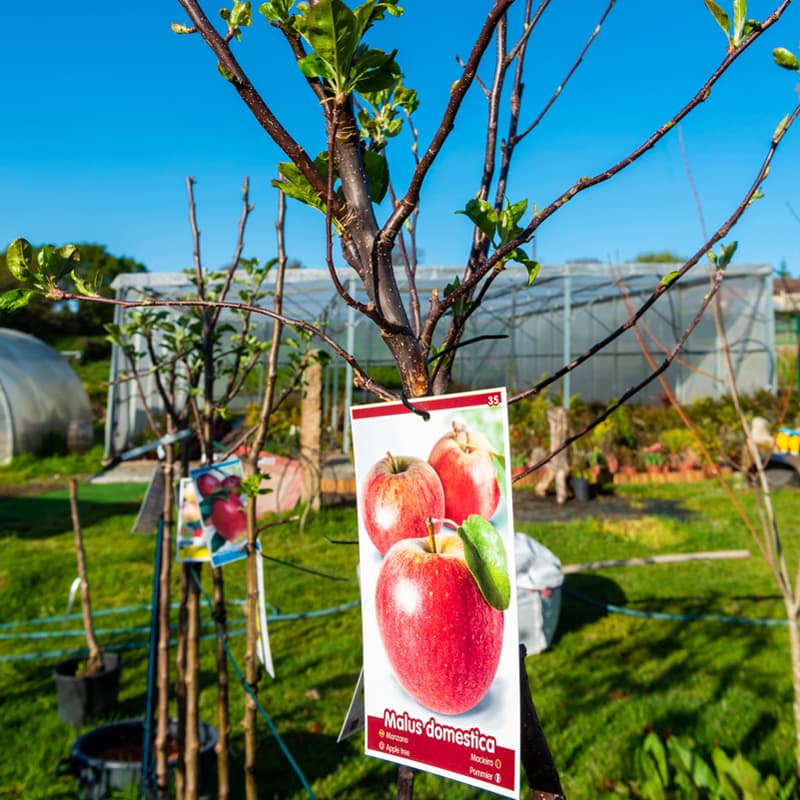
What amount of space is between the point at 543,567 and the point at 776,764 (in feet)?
5.52

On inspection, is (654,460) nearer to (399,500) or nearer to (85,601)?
(85,601)

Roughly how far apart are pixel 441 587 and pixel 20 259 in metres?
0.75

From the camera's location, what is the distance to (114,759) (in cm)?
303

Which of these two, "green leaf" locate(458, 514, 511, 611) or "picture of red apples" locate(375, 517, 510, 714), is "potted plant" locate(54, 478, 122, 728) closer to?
"picture of red apples" locate(375, 517, 510, 714)

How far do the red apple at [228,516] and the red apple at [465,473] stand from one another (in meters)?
1.29

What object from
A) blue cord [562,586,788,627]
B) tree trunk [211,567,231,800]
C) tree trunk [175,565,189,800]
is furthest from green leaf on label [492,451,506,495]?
blue cord [562,586,788,627]

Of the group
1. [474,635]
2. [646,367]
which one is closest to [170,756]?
[474,635]

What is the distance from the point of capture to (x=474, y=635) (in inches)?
39.8

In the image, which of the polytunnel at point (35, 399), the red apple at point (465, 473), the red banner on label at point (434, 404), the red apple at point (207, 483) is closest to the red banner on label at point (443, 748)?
the red apple at point (465, 473)

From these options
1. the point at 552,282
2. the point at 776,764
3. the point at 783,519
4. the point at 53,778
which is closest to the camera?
the point at 776,764

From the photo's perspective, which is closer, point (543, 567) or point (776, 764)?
point (776, 764)

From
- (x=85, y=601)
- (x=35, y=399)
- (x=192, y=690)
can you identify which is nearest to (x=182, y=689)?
(x=192, y=690)

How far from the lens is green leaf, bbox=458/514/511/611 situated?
3.18 ft

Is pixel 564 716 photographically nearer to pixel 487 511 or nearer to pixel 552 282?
pixel 487 511
